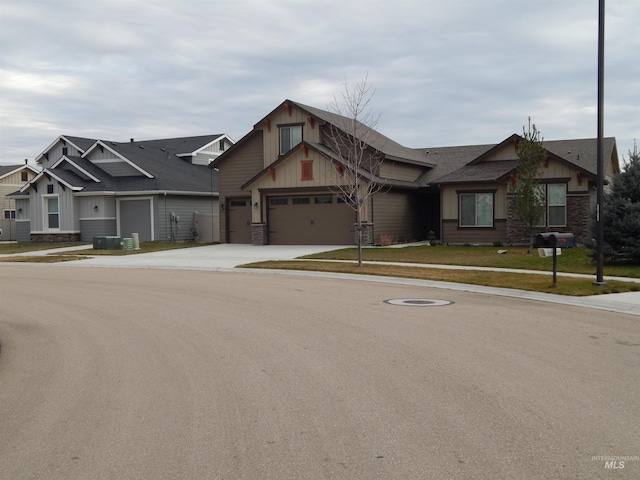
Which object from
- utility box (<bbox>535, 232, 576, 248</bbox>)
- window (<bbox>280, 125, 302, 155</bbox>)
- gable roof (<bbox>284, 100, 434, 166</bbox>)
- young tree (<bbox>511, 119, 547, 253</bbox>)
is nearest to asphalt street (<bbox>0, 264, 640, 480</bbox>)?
utility box (<bbox>535, 232, 576, 248</bbox>)

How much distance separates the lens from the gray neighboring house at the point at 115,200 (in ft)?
131

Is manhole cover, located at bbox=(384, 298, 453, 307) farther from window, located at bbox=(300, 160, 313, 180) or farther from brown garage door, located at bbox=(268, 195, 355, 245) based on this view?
window, located at bbox=(300, 160, 313, 180)

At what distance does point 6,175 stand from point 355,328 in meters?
55.4

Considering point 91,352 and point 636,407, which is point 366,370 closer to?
point 636,407

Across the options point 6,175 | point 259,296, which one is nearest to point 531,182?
point 259,296

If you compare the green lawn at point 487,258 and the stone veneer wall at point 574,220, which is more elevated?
the stone veneer wall at point 574,220

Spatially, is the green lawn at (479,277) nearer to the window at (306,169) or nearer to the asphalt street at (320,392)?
the asphalt street at (320,392)

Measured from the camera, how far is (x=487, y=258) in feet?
80.9

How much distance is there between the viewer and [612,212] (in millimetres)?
21344

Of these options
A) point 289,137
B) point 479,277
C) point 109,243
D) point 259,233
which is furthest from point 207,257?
point 479,277

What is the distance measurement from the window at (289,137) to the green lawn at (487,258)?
8.00 m

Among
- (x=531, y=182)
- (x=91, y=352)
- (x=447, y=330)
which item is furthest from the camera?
(x=531, y=182)

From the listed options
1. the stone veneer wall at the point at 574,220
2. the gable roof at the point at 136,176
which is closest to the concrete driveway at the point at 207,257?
the gable roof at the point at 136,176

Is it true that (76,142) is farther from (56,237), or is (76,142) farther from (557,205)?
(557,205)
